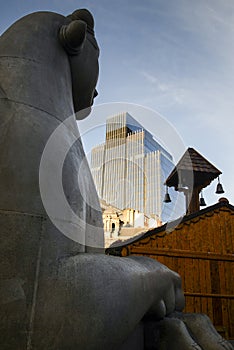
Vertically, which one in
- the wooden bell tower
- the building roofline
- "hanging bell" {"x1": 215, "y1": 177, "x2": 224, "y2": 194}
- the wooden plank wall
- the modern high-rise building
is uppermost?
the modern high-rise building

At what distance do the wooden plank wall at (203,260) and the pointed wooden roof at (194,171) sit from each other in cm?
256

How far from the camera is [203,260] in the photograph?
22.0ft

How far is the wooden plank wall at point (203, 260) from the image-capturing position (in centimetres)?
632

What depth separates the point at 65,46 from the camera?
1.74m

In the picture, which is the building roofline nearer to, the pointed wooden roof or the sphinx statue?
the pointed wooden roof

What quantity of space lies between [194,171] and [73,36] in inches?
326

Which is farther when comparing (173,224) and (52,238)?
(173,224)

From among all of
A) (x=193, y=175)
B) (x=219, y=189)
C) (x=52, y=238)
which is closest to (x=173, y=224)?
(x=219, y=189)

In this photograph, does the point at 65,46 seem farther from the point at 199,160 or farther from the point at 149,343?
the point at 199,160

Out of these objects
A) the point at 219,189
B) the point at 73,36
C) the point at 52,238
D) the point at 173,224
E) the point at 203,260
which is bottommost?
the point at 203,260

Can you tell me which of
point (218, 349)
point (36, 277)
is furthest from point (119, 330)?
point (218, 349)

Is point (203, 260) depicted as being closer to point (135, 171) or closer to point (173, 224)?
point (173, 224)


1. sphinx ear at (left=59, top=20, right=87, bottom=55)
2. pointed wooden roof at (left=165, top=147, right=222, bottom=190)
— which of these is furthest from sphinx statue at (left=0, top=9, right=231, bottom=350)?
pointed wooden roof at (left=165, top=147, right=222, bottom=190)

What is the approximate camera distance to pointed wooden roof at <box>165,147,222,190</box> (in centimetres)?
945
